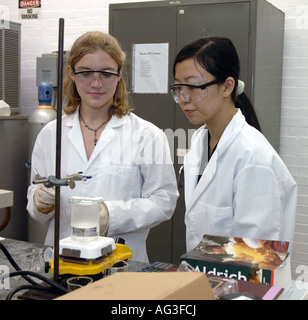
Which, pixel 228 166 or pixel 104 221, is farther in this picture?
pixel 104 221

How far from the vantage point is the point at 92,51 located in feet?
5.40

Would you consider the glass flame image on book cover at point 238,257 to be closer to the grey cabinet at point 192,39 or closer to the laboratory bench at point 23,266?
the laboratory bench at point 23,266

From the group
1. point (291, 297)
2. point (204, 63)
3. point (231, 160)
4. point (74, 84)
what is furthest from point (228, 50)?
point (291, 297)

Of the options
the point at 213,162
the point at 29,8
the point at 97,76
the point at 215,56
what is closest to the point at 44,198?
the point at 97,76

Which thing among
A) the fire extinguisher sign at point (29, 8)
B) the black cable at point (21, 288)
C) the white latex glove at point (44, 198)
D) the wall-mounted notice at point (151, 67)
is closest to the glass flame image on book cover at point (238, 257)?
the black cable at point (21, 288)

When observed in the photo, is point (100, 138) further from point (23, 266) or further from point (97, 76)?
point (23, 266)

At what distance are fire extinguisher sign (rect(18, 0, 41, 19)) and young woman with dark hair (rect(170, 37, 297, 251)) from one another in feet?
8.65

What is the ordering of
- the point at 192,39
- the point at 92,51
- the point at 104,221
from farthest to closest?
the point at 192,39
the point at 92,51
the point at 104,221

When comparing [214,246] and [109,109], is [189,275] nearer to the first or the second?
[214,246]

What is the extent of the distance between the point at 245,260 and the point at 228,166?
45 cm

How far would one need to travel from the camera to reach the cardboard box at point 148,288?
2.28 feet

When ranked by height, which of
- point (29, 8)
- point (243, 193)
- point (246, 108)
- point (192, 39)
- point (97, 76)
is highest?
point (29, 8)

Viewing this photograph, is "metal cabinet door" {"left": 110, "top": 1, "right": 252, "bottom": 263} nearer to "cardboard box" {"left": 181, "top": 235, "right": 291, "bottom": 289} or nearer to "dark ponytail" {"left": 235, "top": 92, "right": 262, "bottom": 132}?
"dark ponytail" {"left": 235, "top": 92, "right": 262, "bottom": 132}

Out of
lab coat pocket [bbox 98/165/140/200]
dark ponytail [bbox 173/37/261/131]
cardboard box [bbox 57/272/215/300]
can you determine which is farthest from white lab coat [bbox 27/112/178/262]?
cardboard box [bbox 57/272/215/300]
